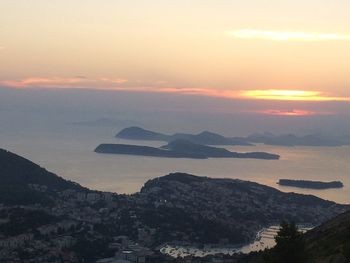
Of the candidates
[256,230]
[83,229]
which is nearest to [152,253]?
[83,229]

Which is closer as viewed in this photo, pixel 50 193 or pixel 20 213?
pixel 20 213

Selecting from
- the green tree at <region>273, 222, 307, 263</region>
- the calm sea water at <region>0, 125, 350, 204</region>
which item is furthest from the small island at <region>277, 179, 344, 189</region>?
the green tree at <region>273, 222, 307, 263</region>

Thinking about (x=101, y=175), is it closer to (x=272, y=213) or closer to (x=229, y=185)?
(x=229, y=185)

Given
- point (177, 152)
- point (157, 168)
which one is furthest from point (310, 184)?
point (177, 152)

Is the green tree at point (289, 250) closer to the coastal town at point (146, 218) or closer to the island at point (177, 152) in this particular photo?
the coastal town at point (146, 218)

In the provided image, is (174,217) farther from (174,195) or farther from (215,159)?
(215,159)

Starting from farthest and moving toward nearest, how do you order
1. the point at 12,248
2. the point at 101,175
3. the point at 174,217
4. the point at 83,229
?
the point at 101,175 < the point at 174,217 < the point at 83,229 < the point at 12,248

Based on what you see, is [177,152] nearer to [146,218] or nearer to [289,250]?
[146,218]

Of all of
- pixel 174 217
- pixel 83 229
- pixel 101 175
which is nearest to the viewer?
pixel 83 229

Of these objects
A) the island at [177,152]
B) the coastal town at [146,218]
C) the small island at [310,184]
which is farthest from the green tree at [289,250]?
the island at [177,152]

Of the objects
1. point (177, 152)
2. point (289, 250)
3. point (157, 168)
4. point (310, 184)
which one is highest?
point (289, 250)

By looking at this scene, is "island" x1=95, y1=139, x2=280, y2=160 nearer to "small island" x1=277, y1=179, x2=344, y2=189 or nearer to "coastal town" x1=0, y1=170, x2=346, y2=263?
"small island" x1=277, y1=179, x2=344, y2=189
